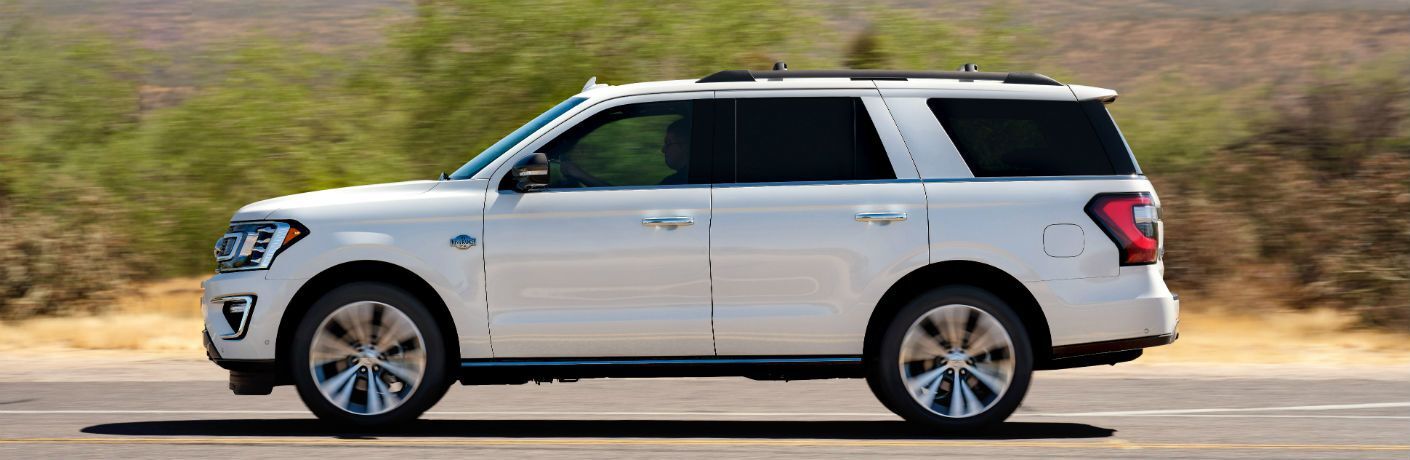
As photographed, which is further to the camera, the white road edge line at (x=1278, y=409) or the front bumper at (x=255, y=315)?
the white road edge line at (x=1278, y=409)

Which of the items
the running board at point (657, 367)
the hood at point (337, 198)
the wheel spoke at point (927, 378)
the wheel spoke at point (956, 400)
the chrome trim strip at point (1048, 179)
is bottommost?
the wheel spoke at point (956, 400)

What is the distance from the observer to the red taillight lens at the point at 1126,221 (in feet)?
25.7

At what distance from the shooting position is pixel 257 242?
311 inches

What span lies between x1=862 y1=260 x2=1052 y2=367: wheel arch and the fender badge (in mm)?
1885

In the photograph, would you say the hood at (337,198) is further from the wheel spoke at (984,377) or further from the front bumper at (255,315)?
the wheel spoke at (984,377)

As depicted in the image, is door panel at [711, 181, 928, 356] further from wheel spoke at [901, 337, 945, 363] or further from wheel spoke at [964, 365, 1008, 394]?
wheel spoke at [964, 365, 1008, 394]

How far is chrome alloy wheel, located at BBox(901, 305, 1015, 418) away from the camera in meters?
7.84

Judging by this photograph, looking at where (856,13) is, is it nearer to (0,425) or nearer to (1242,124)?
(1242,124)

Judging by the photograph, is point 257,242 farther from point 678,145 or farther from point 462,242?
point 678,145

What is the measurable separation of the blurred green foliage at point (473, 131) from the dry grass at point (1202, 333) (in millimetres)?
229

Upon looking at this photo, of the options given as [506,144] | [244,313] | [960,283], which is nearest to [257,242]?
[244,313]

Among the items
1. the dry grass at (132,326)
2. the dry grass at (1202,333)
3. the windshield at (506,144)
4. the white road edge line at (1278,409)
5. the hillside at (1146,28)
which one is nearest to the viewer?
the windshield at (506,144)

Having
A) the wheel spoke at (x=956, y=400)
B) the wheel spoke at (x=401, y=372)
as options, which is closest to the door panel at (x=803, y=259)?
the wheel spoke at (x=956, y=400)

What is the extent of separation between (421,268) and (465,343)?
405mm
